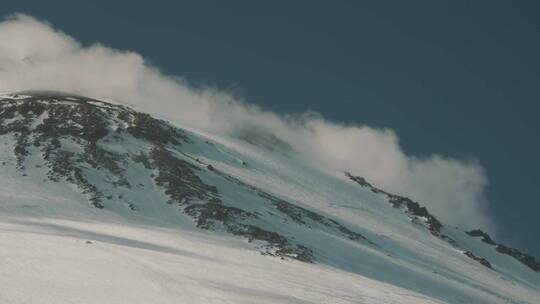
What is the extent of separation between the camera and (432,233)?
321 ft

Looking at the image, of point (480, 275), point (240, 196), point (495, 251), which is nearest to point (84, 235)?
point (240, 196)

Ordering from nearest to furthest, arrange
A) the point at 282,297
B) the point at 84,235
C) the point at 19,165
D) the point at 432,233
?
1. the point at 282,297
2. the point at 84,235
3. the point at 19,165
4. the point at 432,233

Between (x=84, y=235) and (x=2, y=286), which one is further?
(x=84, y=235)

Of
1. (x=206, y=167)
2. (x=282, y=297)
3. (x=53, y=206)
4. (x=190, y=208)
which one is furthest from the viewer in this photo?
(x=206, y=167)

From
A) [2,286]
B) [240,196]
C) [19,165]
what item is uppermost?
[240,196]

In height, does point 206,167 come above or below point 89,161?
above

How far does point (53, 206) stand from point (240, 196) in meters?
22.6

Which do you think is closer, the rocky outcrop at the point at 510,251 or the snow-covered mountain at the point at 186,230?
the snow-covered mountain at the point at 186,230

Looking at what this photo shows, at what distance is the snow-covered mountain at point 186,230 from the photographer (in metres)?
19.7

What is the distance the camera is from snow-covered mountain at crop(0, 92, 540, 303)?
19.7 meters

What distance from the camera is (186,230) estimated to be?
43.2m

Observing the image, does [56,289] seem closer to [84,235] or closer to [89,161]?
[84,235]

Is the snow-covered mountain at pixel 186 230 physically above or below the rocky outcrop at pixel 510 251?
below

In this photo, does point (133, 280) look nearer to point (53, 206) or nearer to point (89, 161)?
point (53, 206)
